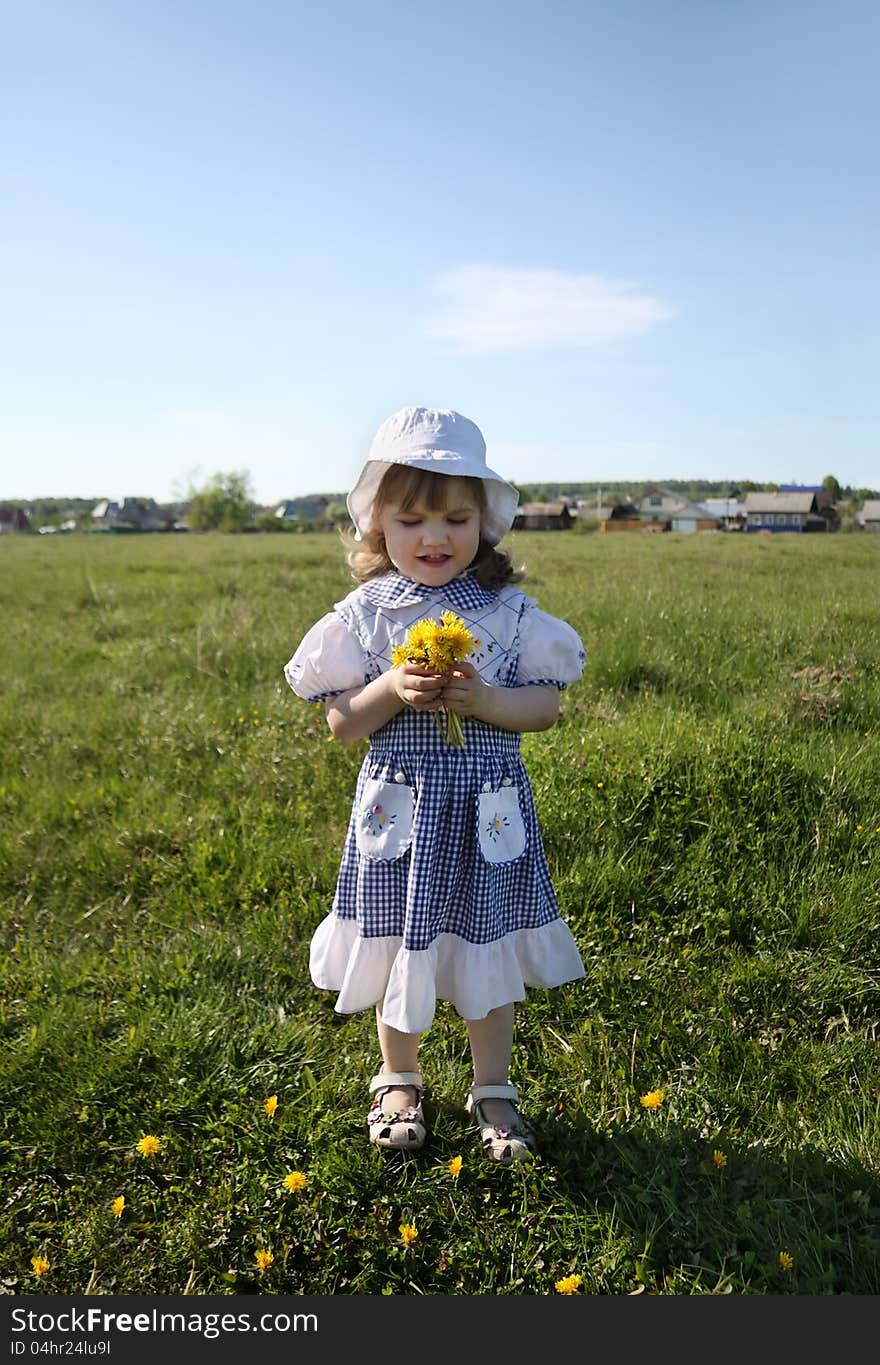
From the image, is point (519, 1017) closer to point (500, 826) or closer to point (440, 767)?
point (500, 826)

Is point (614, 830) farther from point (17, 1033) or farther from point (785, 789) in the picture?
point (17, 1033)

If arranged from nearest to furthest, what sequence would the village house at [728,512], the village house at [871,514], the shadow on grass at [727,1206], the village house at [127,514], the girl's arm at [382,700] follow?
the shadow on grass at [727,1206] → the girl's arm at [382,700] → the village house at [871,514] → the village house at [728,512] → the village house at [127,514]

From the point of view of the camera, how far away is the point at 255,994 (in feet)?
10.8

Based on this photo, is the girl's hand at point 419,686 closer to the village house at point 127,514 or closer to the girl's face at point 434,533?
the girl's face at point 434,533

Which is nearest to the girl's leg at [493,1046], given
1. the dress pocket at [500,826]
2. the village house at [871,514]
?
the dress pocket at [500,826]

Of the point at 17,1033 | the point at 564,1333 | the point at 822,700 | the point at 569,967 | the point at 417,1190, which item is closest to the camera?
the point at 564,1333

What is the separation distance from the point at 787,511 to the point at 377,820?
8.49 metres

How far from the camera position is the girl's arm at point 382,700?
226cm

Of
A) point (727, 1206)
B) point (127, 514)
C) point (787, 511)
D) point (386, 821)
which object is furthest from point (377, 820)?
point (127, 514)

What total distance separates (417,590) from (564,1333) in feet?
6.00

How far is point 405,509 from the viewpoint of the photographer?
→ 95.6 inches

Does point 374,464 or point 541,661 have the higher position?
point 374,464

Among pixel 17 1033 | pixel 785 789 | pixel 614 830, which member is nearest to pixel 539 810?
pixel 614 830

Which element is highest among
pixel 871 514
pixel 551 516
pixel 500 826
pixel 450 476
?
pixel 551 516
